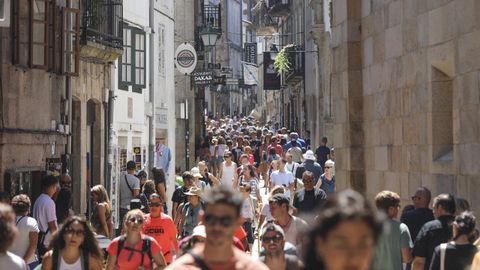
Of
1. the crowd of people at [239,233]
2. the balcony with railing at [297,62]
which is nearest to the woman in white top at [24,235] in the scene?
the crowd of people at [239,233]

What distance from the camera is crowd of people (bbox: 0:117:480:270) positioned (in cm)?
412

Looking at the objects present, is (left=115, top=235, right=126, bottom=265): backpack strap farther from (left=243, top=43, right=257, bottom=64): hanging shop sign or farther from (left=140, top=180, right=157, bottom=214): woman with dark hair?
(left=243, top=43, right=257, bottom=64): hanging shop sign

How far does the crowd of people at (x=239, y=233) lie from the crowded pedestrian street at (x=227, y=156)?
11mm

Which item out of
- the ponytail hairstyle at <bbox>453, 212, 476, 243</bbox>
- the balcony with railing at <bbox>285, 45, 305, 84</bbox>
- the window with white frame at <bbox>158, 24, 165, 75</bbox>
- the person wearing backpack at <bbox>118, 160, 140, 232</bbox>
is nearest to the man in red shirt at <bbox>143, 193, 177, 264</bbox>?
the ponytail hairstyle at <bbox>453, 212, 476, 243</bbox>

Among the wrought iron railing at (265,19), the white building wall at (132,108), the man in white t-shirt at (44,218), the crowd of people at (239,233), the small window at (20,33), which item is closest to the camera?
the crowd of people at (239,233)

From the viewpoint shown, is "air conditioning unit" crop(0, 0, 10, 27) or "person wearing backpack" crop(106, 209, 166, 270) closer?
"person wearing backpack" crop(106, 209, 166, 270)

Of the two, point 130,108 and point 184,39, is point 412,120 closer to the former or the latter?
point 130,108

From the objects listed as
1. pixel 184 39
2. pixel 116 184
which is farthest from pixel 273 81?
pixel 116 184

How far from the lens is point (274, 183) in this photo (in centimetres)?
2283

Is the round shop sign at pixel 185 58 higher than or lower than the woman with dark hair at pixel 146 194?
higher

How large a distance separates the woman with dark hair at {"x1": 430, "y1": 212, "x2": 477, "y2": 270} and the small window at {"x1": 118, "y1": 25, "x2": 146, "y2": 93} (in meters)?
17.4

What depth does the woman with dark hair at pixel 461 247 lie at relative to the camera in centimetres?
874

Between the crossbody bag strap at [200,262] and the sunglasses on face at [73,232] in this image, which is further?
the sunglasses on face at [73,232]

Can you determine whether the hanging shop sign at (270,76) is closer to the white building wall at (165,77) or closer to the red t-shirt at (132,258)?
the white building wall at (165,77)
